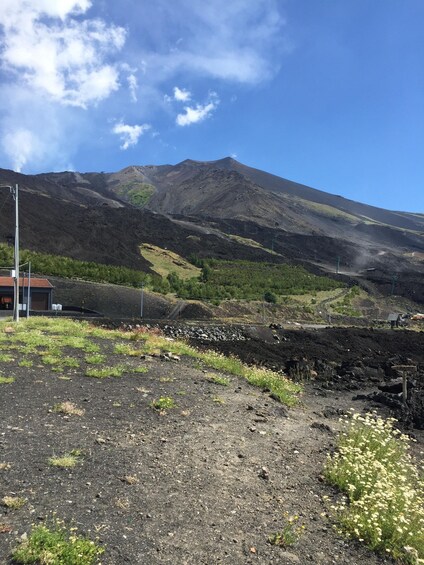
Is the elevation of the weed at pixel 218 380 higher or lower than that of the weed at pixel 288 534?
lower

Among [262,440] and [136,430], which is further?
[262,440]

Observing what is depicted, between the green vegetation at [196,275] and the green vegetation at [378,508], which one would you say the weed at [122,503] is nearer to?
the green vegetation at [378,508]

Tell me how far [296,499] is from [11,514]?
4387mm

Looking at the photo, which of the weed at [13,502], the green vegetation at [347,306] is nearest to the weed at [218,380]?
the weed at [13,502]

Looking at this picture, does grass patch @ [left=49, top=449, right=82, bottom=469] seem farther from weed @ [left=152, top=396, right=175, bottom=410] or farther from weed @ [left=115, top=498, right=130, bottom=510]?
weed @ [left=152, top=396, right=175, bottom=410]

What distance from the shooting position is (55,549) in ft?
16.1

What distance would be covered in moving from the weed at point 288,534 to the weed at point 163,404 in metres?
4.82

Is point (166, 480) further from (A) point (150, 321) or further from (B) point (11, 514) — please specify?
(A) point (150, 321)

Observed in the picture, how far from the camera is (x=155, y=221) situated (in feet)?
502

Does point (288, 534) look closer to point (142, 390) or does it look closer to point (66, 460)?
point (66, 460)

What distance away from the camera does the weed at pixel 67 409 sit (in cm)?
962

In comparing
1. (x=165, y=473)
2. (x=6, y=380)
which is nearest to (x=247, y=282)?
(x=6, y=380)

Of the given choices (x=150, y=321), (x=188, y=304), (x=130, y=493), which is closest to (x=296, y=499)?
(x=130, y=493)

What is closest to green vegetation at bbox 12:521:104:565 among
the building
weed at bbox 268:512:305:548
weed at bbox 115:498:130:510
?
weed at bbox 115:498:130:510
